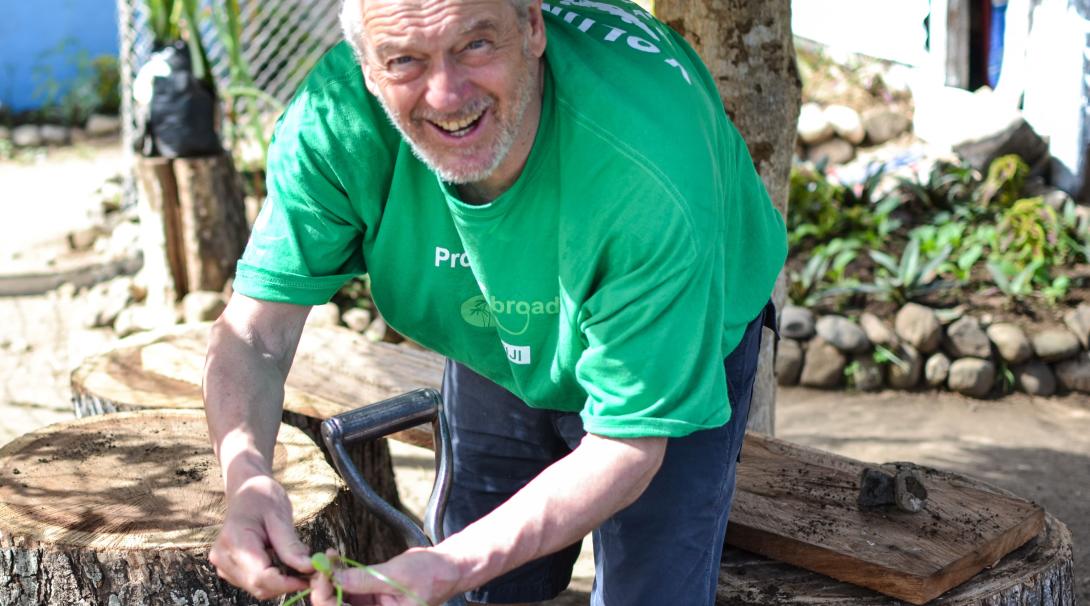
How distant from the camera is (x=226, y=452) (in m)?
2.12

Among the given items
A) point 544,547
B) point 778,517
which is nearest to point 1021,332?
point 778,517

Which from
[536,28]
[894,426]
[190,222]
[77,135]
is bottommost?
[894,426]

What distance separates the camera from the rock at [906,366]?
17.6ft

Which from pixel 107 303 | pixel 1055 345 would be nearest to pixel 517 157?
pixel 1055 345

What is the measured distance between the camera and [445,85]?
6.27 ft

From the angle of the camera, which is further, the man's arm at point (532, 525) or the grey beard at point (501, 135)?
the grey beard at point (501, 135)

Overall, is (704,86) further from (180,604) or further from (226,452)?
(180,604)

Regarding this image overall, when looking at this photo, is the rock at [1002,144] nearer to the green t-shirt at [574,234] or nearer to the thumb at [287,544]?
the green t-shirt at [574,234]

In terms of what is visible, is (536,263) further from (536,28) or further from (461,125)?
(536,28)

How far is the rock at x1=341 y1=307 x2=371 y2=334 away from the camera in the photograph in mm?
5797

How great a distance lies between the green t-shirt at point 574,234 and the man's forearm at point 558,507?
55 millimetres

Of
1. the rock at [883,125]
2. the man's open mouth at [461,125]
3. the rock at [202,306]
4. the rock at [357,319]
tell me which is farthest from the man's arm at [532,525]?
the rock at [883,125]

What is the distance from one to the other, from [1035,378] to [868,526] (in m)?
2.97

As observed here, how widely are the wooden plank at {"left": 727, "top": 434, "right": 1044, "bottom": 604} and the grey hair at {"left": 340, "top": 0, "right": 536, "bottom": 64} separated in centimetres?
133
